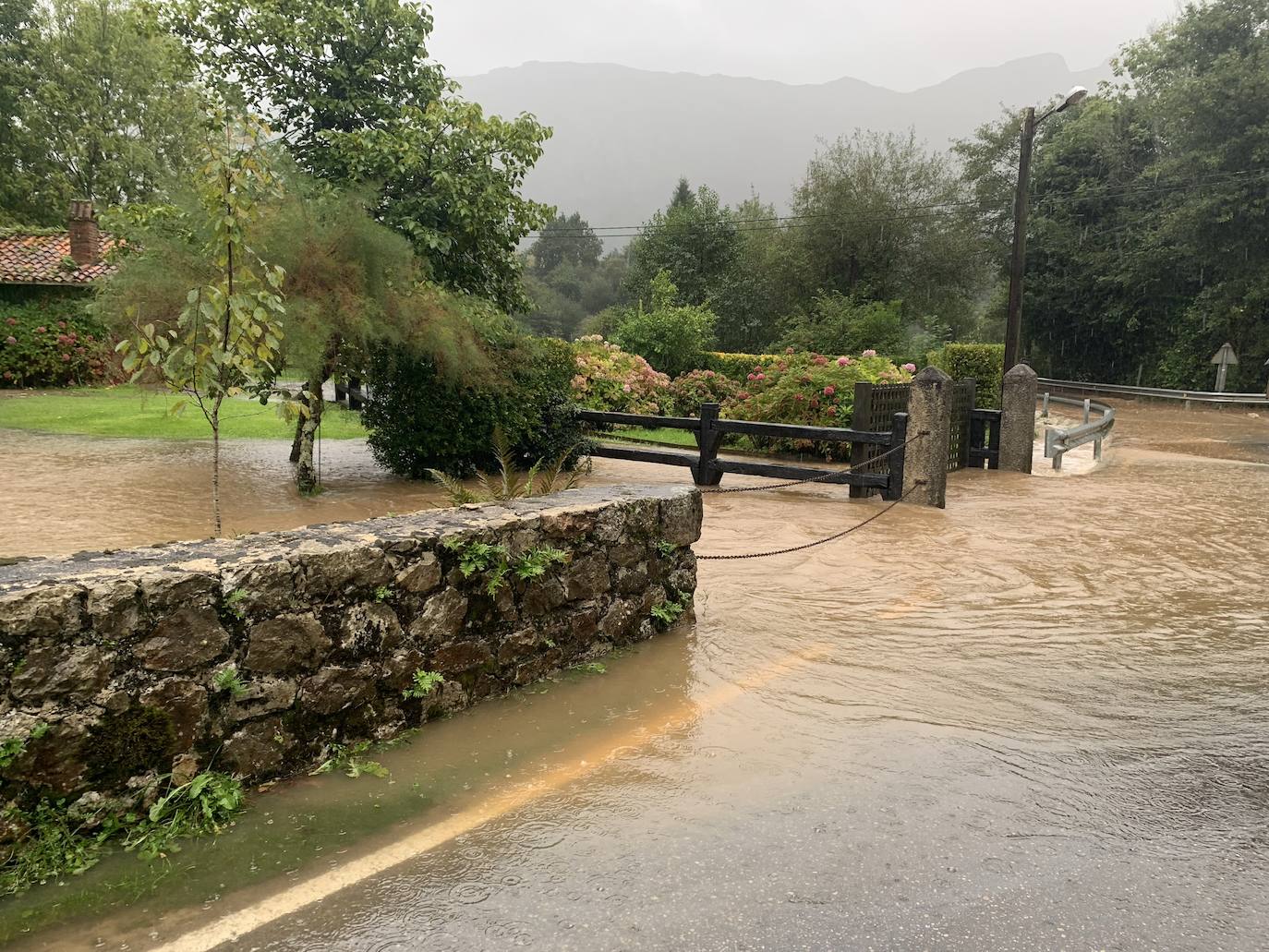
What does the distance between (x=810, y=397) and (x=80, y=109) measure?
3681 centimetres

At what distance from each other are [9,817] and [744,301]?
4322 centimetres

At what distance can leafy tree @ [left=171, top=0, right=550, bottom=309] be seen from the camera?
12.3 meters

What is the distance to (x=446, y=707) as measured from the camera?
191 inches

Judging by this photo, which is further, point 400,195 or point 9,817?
point 400,195

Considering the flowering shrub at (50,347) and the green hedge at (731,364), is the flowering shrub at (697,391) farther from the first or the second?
the flowering shrub at (50,347)

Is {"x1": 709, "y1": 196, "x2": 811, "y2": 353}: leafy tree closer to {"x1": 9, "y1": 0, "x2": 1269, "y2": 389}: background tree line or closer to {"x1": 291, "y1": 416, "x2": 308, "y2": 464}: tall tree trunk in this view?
{"x1": 9, "y1": 0, "x2": 1269, "y2": 389}: background tree line

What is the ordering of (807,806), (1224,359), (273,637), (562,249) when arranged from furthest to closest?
(562,249) < (1224,359) < (807,806) < (273,637)

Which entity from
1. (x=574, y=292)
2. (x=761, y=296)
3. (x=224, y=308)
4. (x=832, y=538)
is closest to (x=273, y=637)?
(x=224, y=308)

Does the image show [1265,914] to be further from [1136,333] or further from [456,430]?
[1136,333]

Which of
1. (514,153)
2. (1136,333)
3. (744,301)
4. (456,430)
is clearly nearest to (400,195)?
(514,153)

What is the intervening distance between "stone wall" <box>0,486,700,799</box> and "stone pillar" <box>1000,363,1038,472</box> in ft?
39.1

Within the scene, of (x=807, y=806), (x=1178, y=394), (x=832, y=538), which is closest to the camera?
(x=807, y=806)

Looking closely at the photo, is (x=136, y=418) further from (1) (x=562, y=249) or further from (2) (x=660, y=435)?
(1) (x=562, y=249)

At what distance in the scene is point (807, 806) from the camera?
4.10 metres
